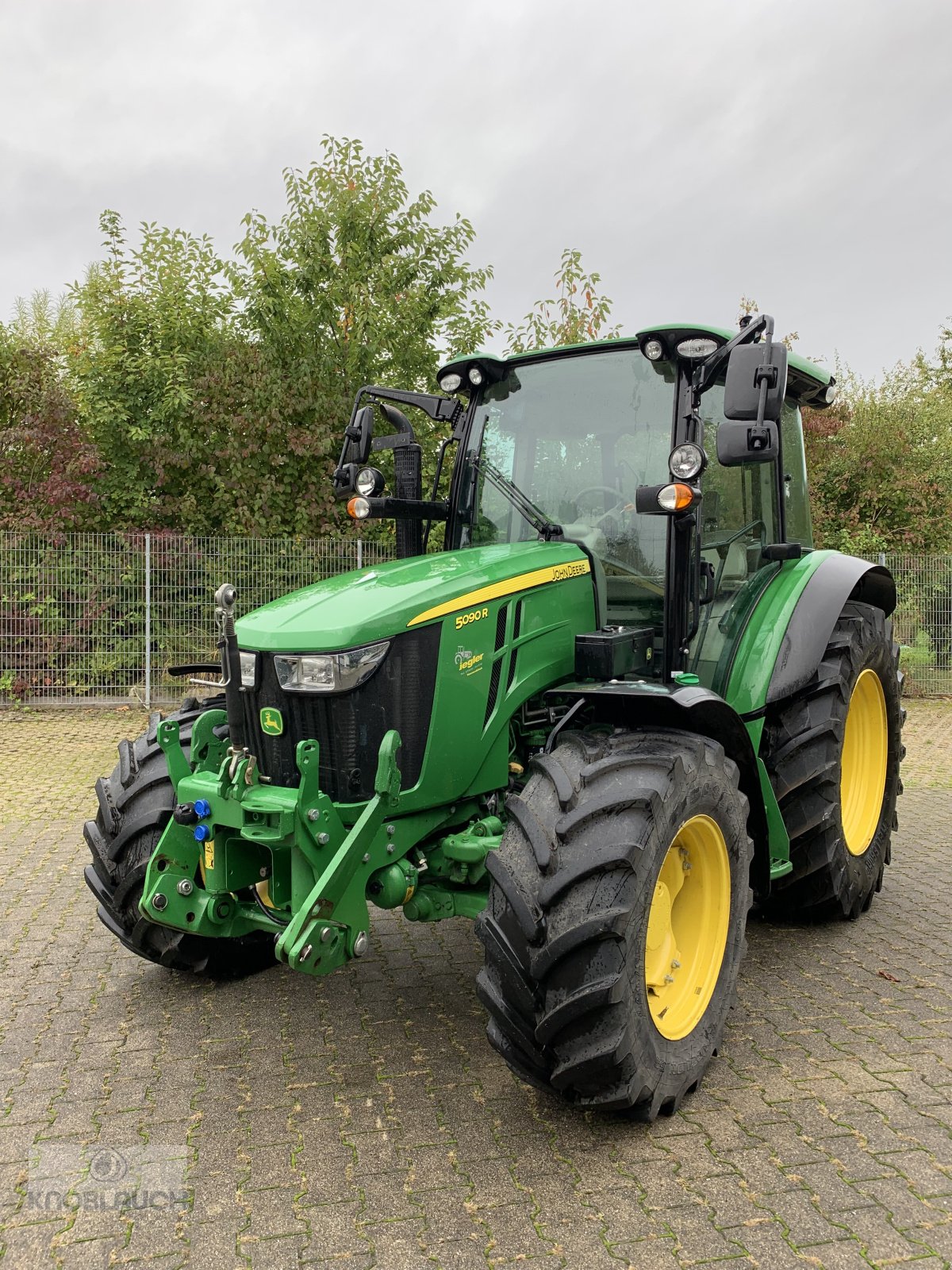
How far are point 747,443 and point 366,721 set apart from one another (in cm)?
153

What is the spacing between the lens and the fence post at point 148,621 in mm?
11547

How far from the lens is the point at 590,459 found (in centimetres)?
424

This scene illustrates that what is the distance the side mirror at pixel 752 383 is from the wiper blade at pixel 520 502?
37.3 inches

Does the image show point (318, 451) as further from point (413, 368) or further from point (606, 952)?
point (606, 952)

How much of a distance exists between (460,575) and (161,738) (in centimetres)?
118

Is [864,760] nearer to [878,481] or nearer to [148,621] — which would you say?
[148,621]

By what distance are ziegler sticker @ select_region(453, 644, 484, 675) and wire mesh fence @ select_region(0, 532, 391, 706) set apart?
333 inches

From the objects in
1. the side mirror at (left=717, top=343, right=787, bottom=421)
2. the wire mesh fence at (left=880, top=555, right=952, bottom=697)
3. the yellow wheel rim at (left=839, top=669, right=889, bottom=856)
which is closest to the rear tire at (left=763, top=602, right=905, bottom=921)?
the yellow wheel rim at (left=839, top=669, right=889, bottom=856)

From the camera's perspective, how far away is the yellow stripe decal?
341cm

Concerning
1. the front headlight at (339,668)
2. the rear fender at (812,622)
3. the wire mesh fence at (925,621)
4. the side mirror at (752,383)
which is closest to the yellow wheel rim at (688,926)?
the rear fender at (812,622)

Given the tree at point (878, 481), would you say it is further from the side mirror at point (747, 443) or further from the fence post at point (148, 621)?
the side mirror at point (747, 443)

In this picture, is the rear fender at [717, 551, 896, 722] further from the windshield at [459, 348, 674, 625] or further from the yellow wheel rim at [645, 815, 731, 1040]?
the yellow wheel rim at [645, 815, 731, 1040]

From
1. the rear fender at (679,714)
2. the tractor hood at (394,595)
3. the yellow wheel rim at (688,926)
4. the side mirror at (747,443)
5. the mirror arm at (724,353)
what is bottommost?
the yellow wheel rim at (688,926)

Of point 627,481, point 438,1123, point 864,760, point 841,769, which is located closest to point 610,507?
point 627,481
